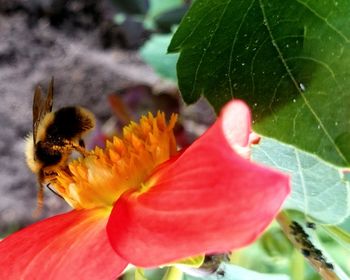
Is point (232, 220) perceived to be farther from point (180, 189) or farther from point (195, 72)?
point (195, 72)

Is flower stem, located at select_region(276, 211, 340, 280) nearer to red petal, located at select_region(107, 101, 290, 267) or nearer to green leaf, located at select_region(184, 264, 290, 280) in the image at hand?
green leaf, located at select_region(184, 264, 290, 280)

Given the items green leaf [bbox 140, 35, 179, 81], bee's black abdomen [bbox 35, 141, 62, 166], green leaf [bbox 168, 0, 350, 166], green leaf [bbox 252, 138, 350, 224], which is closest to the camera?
green leaf [bbox 168, 0, 350, 166]

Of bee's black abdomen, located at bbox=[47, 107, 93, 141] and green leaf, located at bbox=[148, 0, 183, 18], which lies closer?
bee's black abdomen, located at bbox=[47, 107, 93, 141]

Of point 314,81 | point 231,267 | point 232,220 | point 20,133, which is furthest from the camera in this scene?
point 20,133

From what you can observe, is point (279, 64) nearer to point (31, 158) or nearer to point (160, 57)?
point (31, 158)

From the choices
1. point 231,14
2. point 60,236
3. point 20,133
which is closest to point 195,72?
point 231,14

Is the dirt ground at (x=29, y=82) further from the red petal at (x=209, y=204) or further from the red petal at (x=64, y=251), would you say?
the red petal at (x=209, y=204)

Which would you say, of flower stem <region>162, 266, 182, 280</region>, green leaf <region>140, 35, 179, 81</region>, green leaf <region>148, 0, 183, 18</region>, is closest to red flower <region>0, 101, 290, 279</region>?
flower stem <region>162, 266, 182, 280</region>
